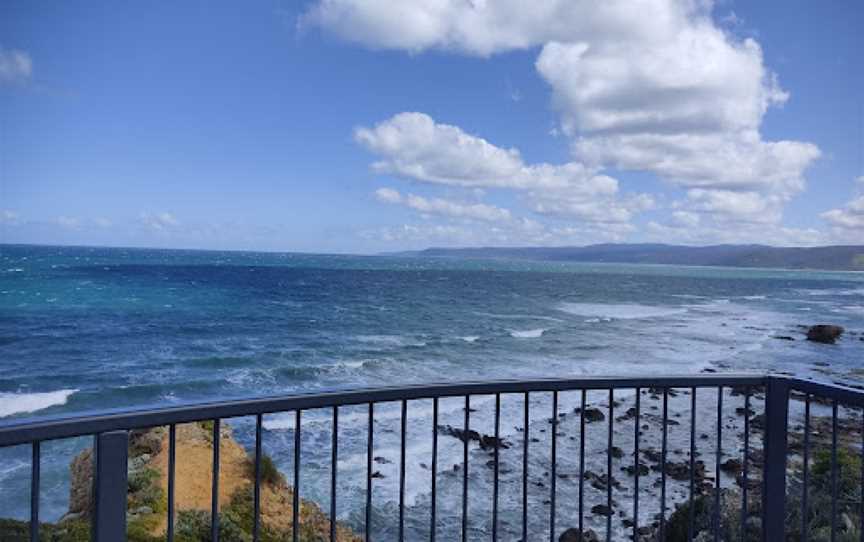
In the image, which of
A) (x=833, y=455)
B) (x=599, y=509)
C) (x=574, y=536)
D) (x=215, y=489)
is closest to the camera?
(x=215, y=489)

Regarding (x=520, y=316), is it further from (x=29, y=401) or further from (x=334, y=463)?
(x=334, y=463)

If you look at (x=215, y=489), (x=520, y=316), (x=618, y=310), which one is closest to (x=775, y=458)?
(x=215, y=489)

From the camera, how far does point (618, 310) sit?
59781 millimetres

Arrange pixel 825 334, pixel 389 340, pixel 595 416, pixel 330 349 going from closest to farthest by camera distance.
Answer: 1. pixel 595 416
2. pixel 330 349
3. pixel 825 334
4. pixel 389 340

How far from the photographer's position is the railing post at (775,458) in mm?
3027

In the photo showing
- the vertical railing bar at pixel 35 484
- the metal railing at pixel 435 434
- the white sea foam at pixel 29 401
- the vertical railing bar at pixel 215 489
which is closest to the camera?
the vertical railing bar at pixel 35 484

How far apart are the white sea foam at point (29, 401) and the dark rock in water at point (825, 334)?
39.9 m

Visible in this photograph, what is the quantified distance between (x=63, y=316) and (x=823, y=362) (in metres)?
50.0

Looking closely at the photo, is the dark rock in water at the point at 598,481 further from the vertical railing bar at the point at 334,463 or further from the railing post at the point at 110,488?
the railing post at the point at 110,488

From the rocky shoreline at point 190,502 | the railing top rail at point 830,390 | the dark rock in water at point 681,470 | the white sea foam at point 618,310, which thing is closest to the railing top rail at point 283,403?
the railing top rail at point 830,390

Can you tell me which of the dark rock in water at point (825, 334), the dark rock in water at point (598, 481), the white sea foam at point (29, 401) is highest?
the dark rock in water at point (825, 334)

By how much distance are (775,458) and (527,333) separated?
37914mm

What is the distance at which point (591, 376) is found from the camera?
9.23 ft

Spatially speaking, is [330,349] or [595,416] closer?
[595,416]
